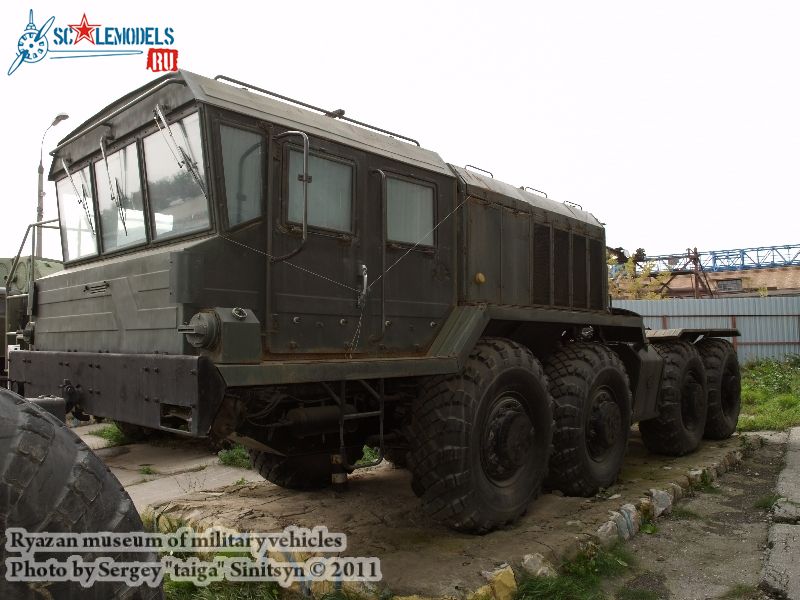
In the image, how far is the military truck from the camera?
360 cm

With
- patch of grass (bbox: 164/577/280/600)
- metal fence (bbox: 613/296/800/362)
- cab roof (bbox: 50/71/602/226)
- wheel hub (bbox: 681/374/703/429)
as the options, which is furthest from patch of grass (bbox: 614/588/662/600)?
metal fence (bbox: 613/296/800/362)

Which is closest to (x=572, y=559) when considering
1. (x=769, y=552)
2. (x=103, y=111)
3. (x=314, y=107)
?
(x=769, y=552)

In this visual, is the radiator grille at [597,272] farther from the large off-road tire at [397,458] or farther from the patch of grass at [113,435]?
the patch of grass at [113,435]

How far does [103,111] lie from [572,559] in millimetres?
4519

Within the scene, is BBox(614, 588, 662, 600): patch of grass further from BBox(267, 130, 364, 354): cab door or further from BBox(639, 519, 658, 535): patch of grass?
BBox(267, 130, 364, 354): cab door

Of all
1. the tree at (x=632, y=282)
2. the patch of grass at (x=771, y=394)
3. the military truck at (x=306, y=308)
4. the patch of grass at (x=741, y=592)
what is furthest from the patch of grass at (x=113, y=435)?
the tree at (x=632, y=282)

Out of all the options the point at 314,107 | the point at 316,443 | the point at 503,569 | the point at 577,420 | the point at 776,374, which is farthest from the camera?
the point at 776,374

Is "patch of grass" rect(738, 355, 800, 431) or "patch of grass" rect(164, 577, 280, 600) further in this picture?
"patch of grass" rect(738, 355, 800, 431)

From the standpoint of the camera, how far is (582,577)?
14.1 ft

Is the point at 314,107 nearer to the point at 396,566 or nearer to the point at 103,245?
the point at 103,245

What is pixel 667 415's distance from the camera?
7711 mm

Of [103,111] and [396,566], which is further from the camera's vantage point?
[103,111]

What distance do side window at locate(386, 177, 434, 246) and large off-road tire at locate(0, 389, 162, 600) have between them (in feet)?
9.81

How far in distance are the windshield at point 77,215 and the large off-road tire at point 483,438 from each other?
2.74 metres
